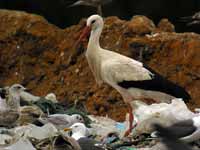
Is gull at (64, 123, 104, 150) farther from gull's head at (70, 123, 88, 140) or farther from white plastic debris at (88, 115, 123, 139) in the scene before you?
white plastic debris at (88, 115, 123, 139)

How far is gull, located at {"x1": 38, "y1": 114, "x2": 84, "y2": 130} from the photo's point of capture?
9609 millimetres

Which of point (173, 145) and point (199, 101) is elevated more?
point (173, 145)

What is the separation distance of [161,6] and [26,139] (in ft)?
54.0

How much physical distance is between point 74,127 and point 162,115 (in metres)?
0.82

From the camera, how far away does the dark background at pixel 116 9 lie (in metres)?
23.7

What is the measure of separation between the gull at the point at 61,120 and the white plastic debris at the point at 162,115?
73 centimetres

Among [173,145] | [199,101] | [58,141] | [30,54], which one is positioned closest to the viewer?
[173,145]

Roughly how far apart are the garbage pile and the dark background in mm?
12978

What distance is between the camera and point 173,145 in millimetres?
4844

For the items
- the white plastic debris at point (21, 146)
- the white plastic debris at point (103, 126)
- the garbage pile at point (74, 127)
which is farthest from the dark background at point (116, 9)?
the white plastic debris at point (21, 146)

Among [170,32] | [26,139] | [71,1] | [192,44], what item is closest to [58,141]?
[26,139]

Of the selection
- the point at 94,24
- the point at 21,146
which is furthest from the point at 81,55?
the point at 21,146

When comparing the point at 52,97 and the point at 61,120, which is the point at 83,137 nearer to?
the point at 61,120

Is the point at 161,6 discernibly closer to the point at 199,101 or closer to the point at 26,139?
the point at 199,101
